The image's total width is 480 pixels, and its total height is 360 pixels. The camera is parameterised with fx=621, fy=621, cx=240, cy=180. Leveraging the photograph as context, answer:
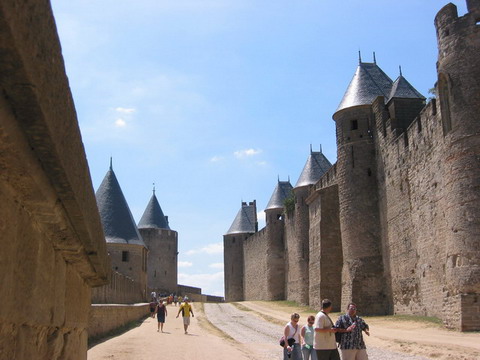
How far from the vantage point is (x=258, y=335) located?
20.8 meters

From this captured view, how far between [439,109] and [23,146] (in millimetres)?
19167

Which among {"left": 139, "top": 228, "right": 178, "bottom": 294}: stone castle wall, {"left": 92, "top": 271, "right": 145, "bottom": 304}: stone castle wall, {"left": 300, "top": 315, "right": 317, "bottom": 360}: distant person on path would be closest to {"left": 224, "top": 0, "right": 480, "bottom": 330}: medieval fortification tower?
{"left": 300, "top": 315, "right": 317, "bottom": 360}: distant person on path

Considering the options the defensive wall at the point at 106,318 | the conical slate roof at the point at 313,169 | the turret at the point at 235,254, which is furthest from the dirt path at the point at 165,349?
the turret at the point at 235,254

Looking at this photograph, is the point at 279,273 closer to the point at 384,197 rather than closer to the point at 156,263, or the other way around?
the point at 156,263

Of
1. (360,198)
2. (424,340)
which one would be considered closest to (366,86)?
(360,198)

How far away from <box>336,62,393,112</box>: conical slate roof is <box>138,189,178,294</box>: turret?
35.0 metres

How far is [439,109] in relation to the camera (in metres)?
19.7

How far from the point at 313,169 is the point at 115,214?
13821mm

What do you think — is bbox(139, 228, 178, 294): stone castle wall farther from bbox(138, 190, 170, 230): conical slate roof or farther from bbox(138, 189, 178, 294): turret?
bbox(138, 190, 170, 230): conical slate roof

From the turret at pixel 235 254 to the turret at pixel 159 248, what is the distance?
5.30 m

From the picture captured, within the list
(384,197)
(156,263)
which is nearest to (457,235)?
(384,197)

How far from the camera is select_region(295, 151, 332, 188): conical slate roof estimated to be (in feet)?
136

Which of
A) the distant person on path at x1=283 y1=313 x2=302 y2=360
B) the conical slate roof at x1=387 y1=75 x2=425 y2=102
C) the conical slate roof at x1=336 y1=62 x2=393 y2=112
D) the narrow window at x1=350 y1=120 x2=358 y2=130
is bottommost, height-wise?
the distant person on path at x1=283 y1=313 x2=302 y2=360

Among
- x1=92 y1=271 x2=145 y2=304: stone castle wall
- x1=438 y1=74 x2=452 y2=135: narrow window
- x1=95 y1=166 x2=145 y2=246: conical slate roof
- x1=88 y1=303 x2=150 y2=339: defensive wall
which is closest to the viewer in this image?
x1=88 y1=303 x2=150 y2=339: defensive wall
